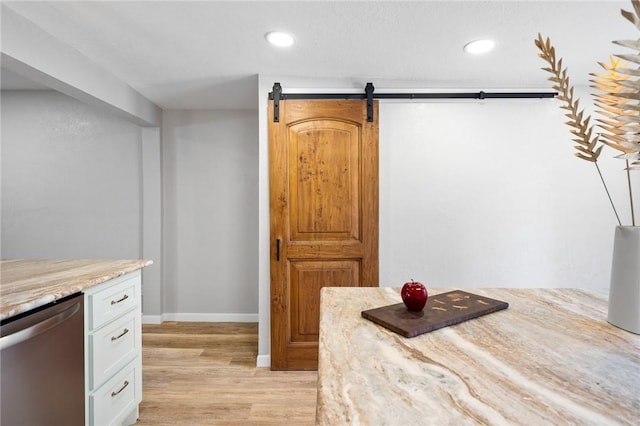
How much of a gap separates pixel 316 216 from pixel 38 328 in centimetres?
173

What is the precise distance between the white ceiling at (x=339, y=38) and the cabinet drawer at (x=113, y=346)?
169cm

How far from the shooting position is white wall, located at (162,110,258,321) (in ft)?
11.5

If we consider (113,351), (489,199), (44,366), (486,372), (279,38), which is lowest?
(113,351)

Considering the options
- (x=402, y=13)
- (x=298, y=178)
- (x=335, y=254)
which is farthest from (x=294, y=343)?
(x=402, y=13)

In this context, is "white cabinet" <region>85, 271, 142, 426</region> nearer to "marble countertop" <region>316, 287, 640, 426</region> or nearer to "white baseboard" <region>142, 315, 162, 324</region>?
"marble countertop" <region>316, 287, 640, 426</region>

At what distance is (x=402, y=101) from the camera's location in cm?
257

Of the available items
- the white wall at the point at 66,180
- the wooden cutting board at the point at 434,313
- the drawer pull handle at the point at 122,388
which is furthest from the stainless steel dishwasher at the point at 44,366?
the white wall at the point at 66,180

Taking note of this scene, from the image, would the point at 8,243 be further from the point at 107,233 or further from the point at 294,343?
the point at 294,343

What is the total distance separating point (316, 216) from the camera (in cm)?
249

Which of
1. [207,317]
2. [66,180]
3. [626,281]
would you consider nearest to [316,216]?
[626,281]

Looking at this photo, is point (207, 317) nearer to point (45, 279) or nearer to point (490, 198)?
point (45, 279)

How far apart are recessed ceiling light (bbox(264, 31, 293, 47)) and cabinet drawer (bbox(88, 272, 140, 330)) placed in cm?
165

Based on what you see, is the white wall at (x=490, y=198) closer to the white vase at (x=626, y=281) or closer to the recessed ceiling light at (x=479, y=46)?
the recessed ceiling light at (x=479, y=46)

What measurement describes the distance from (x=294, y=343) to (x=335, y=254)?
0.78 m
